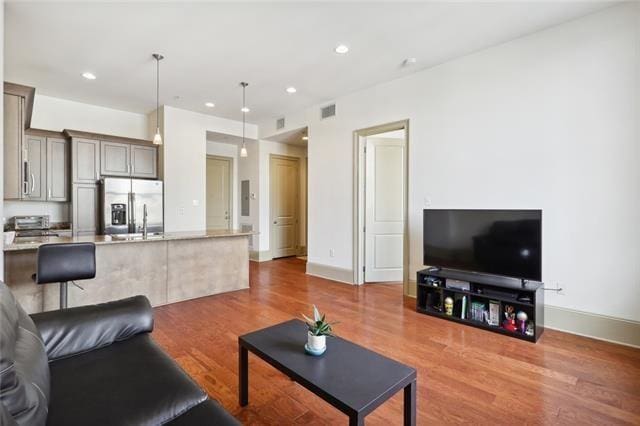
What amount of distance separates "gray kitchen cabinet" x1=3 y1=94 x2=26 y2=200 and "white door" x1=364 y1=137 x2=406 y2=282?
13.7 ft

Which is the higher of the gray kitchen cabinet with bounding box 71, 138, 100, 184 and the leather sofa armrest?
the gray kitchen cabinet with bounding box 71, 138, 100, 184

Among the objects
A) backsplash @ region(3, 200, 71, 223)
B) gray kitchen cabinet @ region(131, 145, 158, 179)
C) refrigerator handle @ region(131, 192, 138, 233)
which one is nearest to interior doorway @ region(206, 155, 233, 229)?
gray kitchen cabinet @ region(131, 145, 158, 179)

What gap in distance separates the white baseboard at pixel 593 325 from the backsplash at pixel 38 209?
6.87 m

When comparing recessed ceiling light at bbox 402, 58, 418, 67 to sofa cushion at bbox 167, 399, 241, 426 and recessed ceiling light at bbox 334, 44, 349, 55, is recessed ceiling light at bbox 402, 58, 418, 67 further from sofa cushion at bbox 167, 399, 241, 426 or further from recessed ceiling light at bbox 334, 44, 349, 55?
sofa cushion at bbox 167, 399, 241, 426

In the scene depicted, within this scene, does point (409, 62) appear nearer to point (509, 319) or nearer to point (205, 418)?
point (509, 319)

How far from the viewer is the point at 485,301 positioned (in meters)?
3.39

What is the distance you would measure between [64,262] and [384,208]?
13.4ft

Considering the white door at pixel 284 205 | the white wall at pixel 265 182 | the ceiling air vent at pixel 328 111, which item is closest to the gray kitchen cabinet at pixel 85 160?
the white wall at pixel 265 182

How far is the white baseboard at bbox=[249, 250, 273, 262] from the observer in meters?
7.16

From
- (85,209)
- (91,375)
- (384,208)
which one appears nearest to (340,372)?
(91,375)

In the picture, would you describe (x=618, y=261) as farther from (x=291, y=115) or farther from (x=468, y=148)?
(x=291, y=115)

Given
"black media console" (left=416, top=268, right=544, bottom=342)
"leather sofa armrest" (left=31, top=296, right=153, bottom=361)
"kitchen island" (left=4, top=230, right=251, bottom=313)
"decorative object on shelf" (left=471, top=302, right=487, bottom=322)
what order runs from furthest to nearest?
"decorative object on shelf" (left=471, top=302, right=487, bottom=322) < "kitchen island" (left=4, top=230, right=251, bottom=313) < "black media console" (left=416, top=268, right=544, bottom=342) < "leather sofa armrest" (left=31, top=296, right=153, bottom=361)

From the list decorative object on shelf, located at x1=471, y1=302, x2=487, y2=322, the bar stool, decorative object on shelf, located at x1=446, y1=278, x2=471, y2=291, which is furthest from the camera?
decorative object on shelf, located at x1=446, y1=278, x2=471, y2=291

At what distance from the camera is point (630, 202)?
2.85 metres
